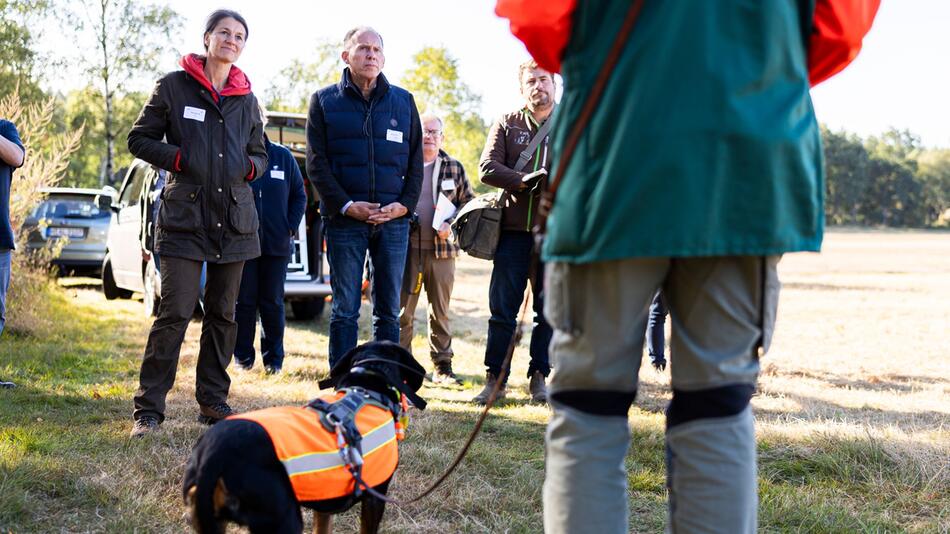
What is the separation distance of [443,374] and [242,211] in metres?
2.46

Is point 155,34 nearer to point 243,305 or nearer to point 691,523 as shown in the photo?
point 243,305

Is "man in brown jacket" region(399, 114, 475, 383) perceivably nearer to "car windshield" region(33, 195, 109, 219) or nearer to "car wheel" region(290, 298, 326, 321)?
"car wheel" region(290, 298, 326, 321)

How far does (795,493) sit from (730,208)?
199cm

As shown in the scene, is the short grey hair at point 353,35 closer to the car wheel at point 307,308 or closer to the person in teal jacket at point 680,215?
the person in teal jacket at point 680,215

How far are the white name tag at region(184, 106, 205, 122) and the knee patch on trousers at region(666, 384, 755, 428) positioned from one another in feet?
10.3

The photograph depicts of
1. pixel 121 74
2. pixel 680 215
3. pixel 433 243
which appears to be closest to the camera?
pixel 680 215

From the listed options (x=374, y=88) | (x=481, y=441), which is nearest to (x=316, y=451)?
(x=481, y=441)

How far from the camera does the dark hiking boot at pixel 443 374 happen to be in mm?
6078

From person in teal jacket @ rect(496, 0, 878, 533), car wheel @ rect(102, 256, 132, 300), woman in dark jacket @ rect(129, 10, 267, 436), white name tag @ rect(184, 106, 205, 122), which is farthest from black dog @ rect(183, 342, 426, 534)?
car wheel @ rect(102, 256, 132, 300)

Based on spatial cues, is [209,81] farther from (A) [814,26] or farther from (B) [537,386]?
(A) [814,26]

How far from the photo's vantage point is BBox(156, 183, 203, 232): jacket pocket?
4.07 meters

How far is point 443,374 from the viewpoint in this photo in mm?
6211

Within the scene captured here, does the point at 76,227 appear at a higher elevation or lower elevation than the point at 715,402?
higher

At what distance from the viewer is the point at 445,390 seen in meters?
5.71
